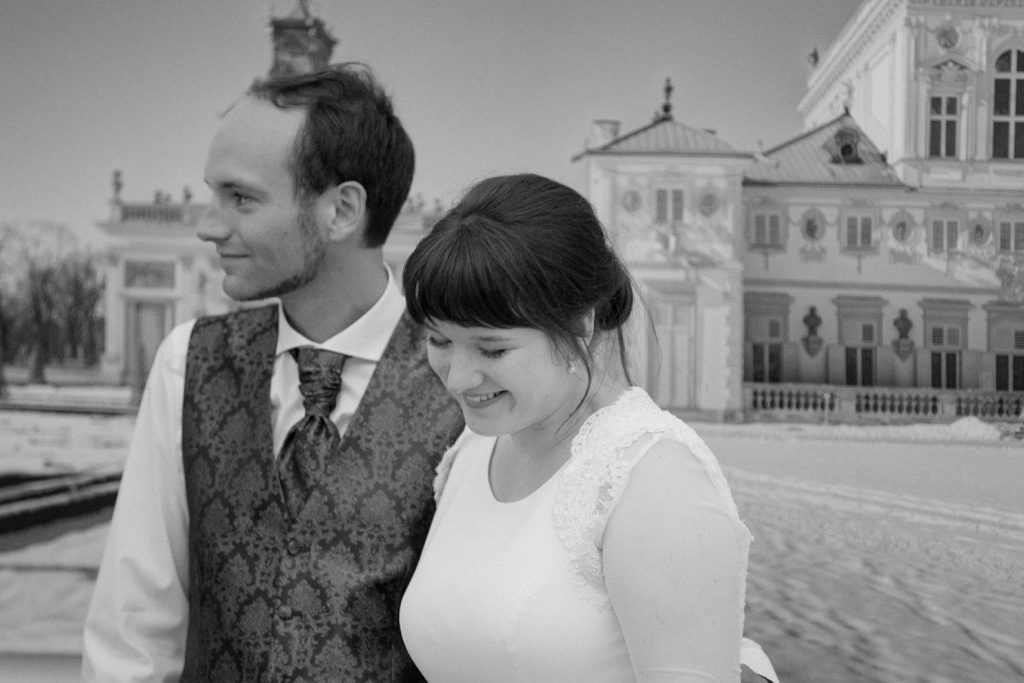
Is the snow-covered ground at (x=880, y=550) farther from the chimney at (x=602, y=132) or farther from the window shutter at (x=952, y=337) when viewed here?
the chimney at (x=602, y=132)

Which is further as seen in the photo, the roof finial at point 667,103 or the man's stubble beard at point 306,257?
the roof finial at point 667,103

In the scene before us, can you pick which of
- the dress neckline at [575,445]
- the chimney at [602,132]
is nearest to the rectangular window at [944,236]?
the chimney at [602,132]

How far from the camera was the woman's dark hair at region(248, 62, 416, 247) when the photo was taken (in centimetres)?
134

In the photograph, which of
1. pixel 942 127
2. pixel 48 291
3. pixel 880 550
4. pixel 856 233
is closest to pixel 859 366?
pixel 856 233

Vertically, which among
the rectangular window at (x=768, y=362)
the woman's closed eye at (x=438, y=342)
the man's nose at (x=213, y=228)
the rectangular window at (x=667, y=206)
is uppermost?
the rectangular window at (x=667, y=206)

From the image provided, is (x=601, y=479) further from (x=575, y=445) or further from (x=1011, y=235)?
(x=1011, y=235)

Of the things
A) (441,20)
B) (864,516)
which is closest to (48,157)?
(441,20)

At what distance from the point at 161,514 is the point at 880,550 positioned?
4.91ft

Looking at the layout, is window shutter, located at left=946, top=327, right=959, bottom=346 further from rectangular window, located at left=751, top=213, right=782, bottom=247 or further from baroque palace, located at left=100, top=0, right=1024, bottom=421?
rectangular window, located at left=751, top=213, right=782, bottom=247

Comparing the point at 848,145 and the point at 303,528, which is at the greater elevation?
the point at 848,145

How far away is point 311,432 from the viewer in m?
1.33

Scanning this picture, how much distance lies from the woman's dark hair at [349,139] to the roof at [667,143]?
3.37ft

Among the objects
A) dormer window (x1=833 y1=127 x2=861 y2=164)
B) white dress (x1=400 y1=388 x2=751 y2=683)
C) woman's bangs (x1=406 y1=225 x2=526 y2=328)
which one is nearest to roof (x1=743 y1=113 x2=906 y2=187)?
dormer window (x1=833 y1=127 x2=861 y2=164)

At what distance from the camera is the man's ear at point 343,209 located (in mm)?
1353
